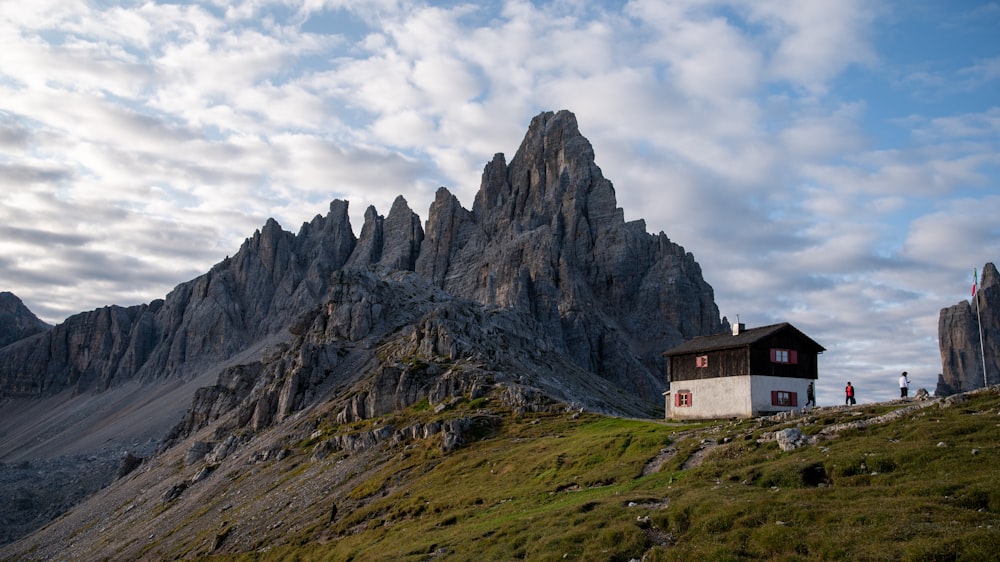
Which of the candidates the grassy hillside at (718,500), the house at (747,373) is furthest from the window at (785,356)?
the grassy hillside at (718,500)

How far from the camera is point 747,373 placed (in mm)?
61031

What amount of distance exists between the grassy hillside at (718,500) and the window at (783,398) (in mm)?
10847

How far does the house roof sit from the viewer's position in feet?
204

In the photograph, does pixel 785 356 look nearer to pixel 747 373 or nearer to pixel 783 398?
pixel 783 398

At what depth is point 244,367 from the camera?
146750mm

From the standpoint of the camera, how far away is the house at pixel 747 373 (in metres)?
61.0

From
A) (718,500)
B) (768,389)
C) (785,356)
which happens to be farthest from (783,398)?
(718,500)

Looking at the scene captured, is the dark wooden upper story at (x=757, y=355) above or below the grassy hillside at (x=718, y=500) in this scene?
above

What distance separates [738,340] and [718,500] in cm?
3393

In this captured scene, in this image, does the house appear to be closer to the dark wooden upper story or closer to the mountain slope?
the dark wooden upper story

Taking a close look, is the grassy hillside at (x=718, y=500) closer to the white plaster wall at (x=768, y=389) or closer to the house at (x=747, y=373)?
the house at (x=747, y=373)

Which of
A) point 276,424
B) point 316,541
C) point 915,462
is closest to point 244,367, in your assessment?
point 276,424

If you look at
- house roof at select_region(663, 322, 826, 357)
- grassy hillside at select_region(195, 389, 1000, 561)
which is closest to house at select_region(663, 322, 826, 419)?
house roof at select_region(663, 322, 826, 357)

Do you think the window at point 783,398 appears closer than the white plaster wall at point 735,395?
No
